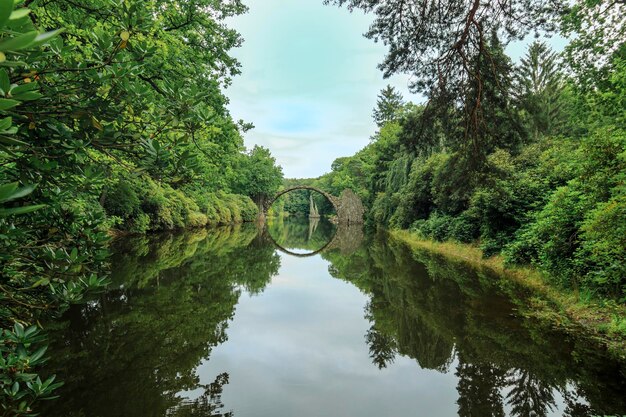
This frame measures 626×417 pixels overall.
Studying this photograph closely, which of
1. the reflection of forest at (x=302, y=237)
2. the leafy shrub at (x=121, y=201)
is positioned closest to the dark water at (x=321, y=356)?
the leafy shrub at (x=121, y=201)

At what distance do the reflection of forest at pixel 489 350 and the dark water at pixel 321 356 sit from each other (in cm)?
2

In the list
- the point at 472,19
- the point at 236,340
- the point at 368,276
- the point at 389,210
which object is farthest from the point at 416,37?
the point at 389,210

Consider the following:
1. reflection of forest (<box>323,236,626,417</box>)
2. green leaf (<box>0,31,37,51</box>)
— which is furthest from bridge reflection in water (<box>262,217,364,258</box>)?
green leaf (<box>0,31,37,51</box>)

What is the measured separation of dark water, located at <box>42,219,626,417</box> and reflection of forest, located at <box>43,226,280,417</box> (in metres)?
0.02

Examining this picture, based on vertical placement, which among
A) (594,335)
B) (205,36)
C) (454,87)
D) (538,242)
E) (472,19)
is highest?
(205,36)

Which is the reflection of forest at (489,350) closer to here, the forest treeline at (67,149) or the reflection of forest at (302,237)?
the forest treeline at (67,149)

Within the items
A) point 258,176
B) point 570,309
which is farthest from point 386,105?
point 570,309

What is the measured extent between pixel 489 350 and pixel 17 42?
654cm

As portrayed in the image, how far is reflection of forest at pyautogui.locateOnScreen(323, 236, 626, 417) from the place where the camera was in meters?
4.15

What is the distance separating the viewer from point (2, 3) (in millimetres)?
635

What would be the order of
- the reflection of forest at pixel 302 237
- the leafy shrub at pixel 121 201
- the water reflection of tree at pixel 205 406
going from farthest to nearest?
the reflection of forest at pixel 302 237
the leafy shrub at pixel 121 201
the water reflection of tree at pixel 205 406

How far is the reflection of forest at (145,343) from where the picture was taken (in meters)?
3.93

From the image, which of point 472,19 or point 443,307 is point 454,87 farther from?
point 443,307

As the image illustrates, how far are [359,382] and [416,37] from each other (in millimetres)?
5606
